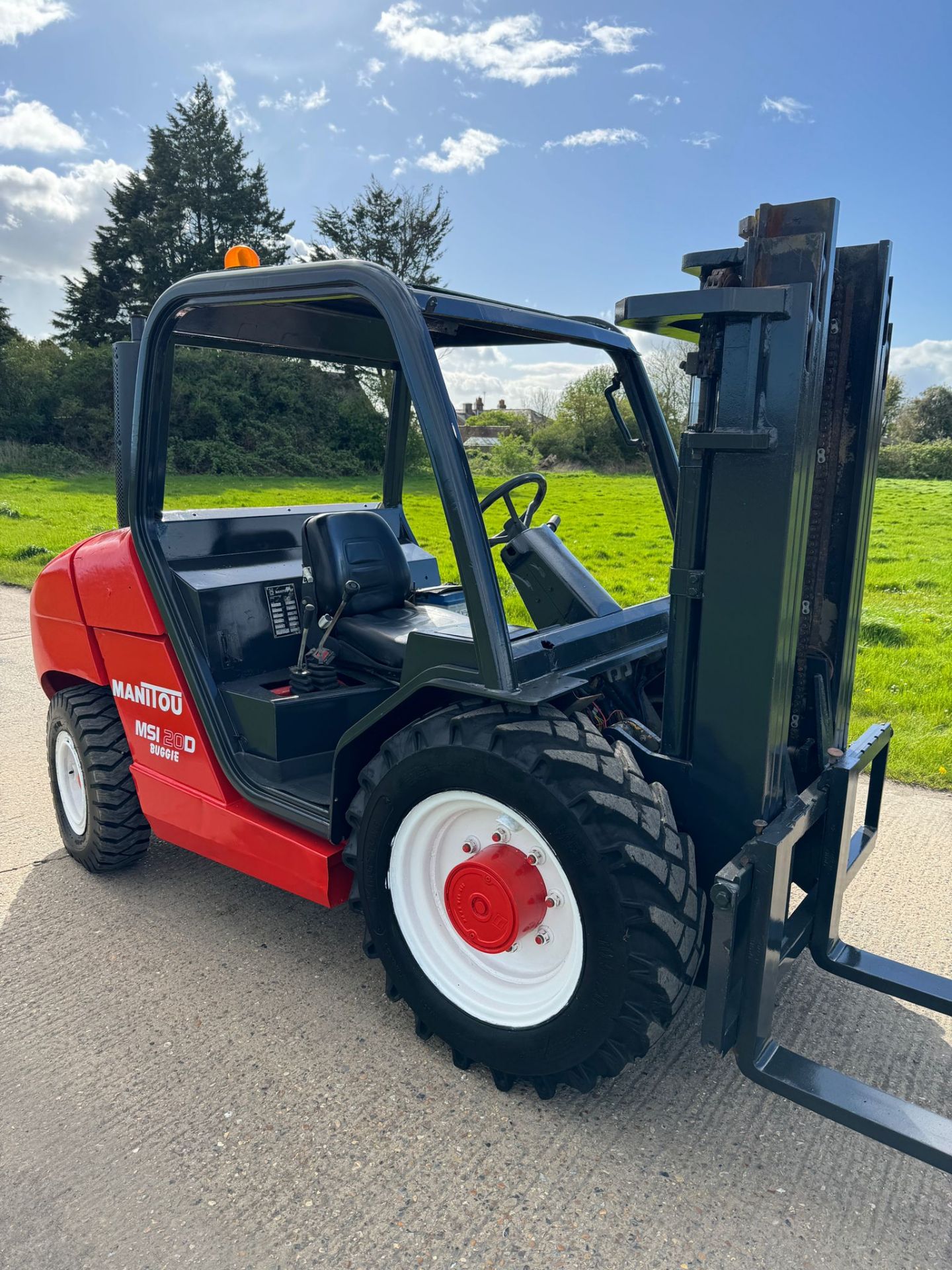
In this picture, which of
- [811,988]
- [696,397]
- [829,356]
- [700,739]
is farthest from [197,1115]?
[829,356]

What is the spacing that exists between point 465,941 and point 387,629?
3.54 ft

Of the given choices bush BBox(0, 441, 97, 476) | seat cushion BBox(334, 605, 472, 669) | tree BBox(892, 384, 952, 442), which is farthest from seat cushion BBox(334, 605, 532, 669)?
tree BBox(892, 384, 952, 442)

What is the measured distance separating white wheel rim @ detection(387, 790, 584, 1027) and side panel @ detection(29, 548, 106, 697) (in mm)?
1703

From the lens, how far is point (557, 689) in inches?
94.4

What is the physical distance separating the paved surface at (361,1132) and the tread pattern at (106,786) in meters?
0.36

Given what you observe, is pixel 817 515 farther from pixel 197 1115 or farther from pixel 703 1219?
pixel 197 1115

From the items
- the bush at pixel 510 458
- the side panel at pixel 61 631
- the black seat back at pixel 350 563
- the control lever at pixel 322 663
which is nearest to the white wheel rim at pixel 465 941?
the control lever at pixel 322 663

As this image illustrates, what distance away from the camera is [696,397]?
7.58 ft

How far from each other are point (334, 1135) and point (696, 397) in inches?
84.2

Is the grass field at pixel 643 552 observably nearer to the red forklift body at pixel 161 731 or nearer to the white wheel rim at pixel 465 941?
the red forklift body at pixel 161 731

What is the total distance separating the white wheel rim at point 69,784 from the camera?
3.90 m

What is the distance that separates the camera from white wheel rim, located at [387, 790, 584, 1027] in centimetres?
241

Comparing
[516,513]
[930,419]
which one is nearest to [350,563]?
[516,513]

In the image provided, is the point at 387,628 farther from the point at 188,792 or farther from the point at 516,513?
the point at 188,792
